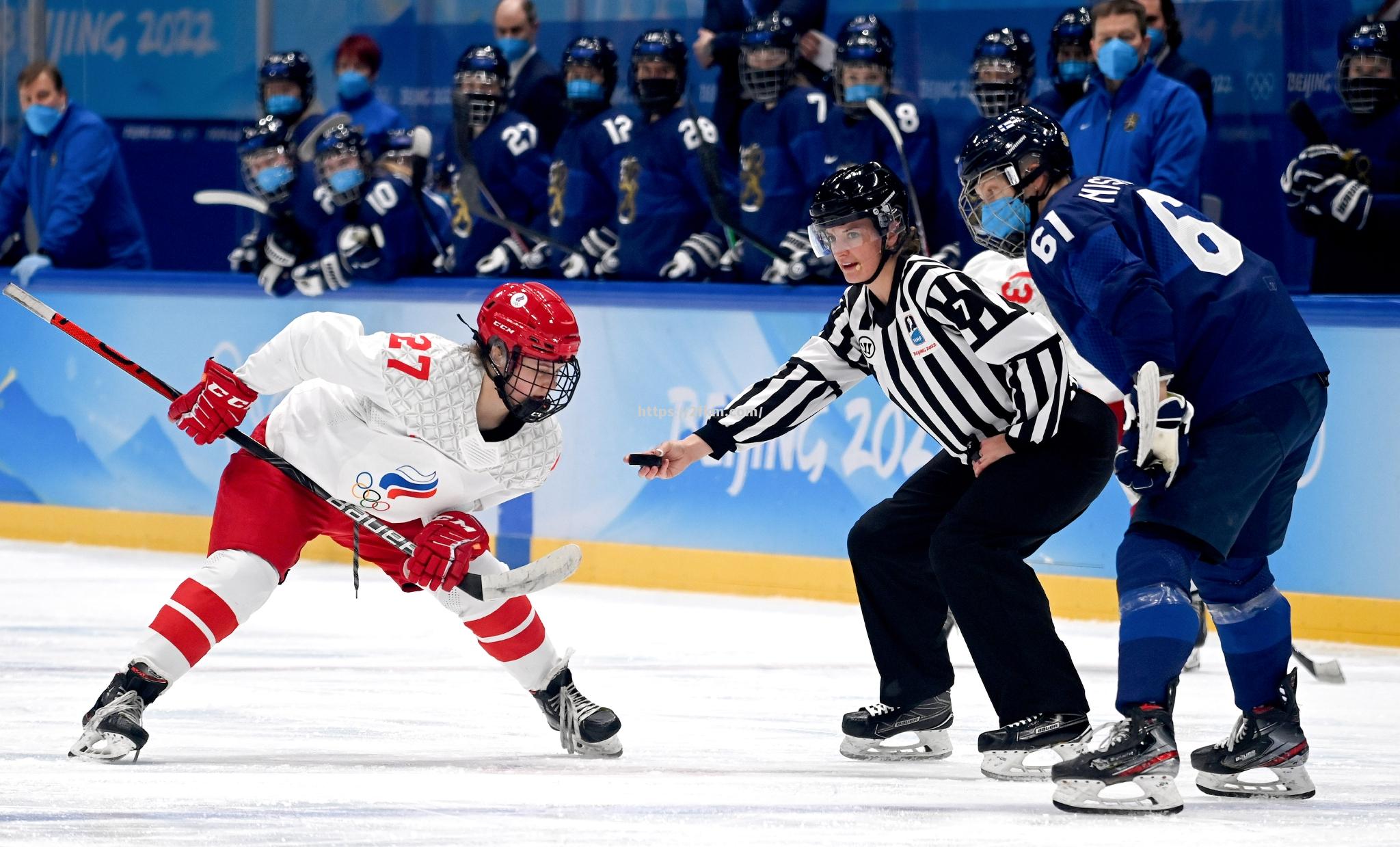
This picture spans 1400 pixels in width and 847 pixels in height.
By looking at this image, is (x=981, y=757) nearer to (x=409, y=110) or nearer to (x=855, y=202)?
(x=855, y=202)

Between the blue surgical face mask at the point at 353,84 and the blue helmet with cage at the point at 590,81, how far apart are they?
3.81ft

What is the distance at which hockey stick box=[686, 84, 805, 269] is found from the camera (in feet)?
22.3

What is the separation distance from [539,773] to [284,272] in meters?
4.00

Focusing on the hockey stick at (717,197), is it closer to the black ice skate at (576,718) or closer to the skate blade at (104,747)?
the black ice skate at (576,718)

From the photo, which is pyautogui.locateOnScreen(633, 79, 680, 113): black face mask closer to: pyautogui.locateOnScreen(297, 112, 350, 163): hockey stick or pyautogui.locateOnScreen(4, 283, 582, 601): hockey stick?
pyautogui.locateOnScreen(297, 112, 350, 163): hockey stick

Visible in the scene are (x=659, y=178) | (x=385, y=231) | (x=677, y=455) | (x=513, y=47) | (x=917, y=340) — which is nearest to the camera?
(x=917, y=340)

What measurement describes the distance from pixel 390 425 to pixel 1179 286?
157cm

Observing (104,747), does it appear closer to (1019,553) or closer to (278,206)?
(1019,553)

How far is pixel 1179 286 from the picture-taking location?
3674 millimetres

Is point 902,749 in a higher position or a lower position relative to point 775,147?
lower

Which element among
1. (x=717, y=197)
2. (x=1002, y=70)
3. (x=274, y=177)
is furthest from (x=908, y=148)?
(x=274, y=177)

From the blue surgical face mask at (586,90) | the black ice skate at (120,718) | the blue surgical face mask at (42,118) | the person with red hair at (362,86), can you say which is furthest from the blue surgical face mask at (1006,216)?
the blue surgical face mask at (42,118)

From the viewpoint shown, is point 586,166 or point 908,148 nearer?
point 908,148

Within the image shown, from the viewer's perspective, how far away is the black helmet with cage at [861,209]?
3.93 meters
